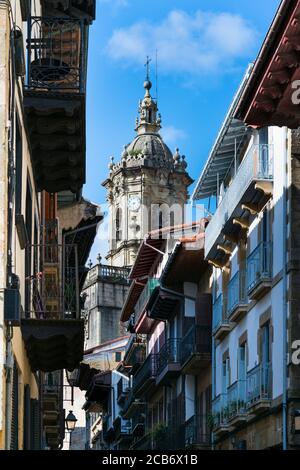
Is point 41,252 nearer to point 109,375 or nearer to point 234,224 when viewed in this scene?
point 234,224

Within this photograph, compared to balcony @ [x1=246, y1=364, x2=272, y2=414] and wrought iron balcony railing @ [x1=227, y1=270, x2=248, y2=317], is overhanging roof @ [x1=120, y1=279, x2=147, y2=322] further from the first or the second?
balcony @ [x1=246, y1=364, x2=272, y2=414]

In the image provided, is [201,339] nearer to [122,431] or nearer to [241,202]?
[241,202]

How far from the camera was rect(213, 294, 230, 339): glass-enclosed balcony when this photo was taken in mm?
32672

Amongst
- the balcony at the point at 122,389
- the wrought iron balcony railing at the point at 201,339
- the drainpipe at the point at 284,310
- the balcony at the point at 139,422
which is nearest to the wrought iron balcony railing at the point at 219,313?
the wrought iron balcony railing at the point at 201,339

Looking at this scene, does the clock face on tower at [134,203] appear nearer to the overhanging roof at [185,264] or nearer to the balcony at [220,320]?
the overhanging roof at [185,264]

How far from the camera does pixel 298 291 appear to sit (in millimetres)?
25641

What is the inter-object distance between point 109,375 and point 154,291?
1101 inches

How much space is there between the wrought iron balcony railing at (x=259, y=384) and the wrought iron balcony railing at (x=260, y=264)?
1.74 metres

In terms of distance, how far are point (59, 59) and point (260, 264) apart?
9.89 m

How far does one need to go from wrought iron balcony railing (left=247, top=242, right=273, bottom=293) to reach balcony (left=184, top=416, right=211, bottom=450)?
857 cm

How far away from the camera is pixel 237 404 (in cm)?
2995

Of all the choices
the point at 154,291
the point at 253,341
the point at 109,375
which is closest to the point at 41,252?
the point at 253,341

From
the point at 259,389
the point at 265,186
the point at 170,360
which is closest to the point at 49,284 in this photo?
the point at 259,389
